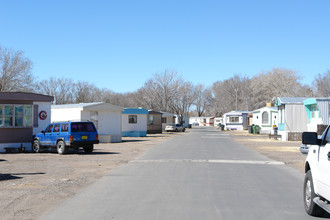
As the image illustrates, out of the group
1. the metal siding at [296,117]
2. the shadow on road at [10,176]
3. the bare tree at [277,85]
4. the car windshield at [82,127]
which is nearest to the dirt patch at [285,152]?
the metal siding at [296,117]

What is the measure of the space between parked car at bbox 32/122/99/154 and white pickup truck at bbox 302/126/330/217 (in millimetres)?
13985

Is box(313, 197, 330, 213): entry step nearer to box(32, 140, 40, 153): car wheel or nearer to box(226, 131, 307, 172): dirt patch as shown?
box(226, 131, 307, 172): dirt patch

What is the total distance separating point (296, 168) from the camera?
1452 centimetres

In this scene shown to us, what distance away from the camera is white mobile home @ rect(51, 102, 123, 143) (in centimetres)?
2953

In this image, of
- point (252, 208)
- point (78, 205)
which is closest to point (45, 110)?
point (78, 205)

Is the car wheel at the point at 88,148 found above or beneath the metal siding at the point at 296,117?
beneath

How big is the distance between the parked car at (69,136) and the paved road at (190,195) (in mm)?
6160

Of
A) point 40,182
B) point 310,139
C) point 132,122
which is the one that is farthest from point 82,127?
point 132,122

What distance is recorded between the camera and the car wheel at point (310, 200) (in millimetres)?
6750

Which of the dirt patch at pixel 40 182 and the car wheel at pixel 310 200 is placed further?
the dirt patch at pixel 40 182

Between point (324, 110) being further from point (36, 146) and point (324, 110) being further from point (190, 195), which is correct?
point (190, 195)

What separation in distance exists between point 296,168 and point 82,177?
25.9 ft

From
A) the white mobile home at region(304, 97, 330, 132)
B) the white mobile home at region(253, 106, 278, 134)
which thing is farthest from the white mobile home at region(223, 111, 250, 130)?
the white mobile home at region(304, 97, 330, 132)

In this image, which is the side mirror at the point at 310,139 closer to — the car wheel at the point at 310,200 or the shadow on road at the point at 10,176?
the car wheel at the point at 310,200
